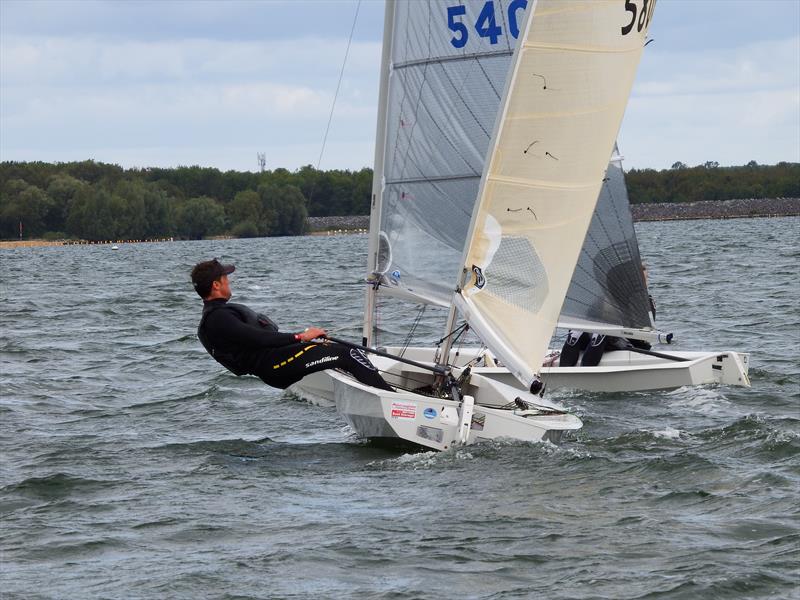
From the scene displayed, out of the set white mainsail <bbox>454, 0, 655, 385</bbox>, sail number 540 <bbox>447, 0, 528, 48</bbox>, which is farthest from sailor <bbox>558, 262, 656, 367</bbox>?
white mainsail <bbox>454, 0, 655, 385</bbox>

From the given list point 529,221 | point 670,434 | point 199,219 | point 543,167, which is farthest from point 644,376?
point 199,219

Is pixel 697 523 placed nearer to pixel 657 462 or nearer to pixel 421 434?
pixel 657 462

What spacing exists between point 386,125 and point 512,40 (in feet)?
4.72

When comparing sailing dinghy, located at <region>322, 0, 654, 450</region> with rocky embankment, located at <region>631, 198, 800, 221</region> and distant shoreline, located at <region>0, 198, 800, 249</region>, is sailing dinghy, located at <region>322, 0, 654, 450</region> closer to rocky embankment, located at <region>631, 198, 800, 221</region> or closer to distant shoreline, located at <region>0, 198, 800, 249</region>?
distant shoreline, located at <region>0, 198, 800, 249</region>

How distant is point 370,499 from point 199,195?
133351mm

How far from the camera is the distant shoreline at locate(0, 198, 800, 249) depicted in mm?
134000

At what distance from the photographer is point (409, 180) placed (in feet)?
38.0

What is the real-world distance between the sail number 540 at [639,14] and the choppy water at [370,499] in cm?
292

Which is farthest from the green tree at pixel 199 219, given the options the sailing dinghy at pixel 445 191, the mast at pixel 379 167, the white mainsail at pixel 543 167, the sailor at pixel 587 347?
the white mainsail at pixel 543 167

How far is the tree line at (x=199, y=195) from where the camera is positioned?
367 feet

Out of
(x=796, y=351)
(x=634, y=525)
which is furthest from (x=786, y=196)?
(x=634, y=525)

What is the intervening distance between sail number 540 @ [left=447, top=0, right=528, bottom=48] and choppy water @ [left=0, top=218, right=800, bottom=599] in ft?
10.8

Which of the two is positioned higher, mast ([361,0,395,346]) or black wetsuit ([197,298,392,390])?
mast ([361,0,395,346])

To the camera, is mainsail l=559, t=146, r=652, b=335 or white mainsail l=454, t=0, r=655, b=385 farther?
mainsail l=559, t=146, r=652, b=335
